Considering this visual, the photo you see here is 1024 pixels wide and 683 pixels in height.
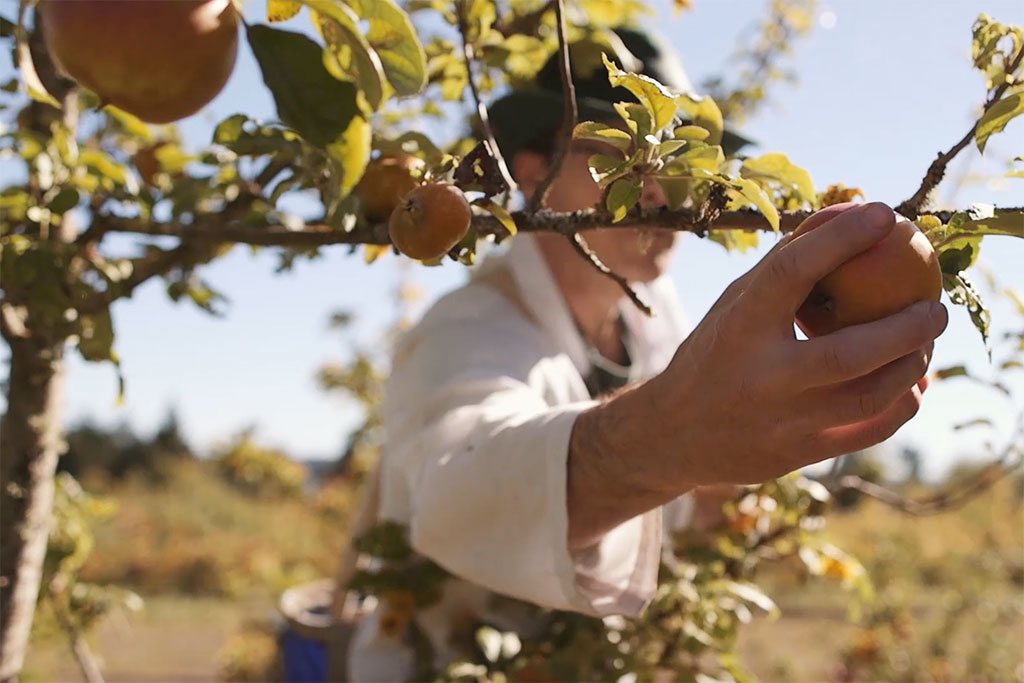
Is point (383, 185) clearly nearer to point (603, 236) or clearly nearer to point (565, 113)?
point (565, 113)

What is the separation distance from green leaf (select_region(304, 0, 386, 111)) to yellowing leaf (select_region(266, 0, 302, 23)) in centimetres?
1

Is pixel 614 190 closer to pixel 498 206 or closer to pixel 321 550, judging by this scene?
pixel 498 206

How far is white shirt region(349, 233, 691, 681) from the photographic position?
2.95 ft

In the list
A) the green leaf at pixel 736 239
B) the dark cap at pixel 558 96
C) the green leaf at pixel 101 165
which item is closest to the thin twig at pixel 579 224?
the green leaf at pixel 736 239

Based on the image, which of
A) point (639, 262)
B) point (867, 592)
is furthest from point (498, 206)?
point (867, 592)

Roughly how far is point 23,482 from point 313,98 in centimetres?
70

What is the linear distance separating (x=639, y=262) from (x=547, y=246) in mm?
286

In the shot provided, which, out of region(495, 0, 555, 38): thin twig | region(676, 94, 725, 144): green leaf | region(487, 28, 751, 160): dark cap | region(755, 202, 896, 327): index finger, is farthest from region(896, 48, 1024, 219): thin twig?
region(487, 28, 751, 160): dark cap

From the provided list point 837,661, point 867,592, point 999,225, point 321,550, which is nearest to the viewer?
point 999,225

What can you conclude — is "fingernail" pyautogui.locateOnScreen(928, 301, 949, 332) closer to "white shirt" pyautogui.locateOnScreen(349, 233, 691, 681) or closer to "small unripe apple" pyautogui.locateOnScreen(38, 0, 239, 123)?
"white shirt" pyautogui.locateOnScreen(349, 233, 691, 681)

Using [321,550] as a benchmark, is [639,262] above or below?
above

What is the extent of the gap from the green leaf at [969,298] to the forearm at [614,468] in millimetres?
213

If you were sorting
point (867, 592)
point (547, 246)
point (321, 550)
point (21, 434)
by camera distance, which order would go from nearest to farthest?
point (21, 434)
point (867, 592)
point (547, 246)
point (321, 550)

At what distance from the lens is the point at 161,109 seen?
0.60 meters
